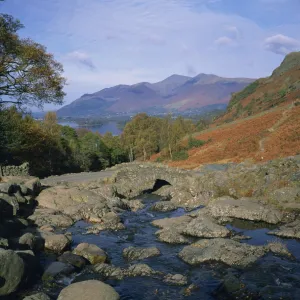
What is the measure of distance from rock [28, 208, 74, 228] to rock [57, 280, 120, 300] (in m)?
12.5

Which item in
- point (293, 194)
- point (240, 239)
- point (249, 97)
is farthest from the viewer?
point (249, 97)

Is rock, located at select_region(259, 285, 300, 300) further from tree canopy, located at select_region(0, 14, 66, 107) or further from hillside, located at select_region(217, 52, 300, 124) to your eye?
hillside, located at select_region(217, 52, 300, 124)

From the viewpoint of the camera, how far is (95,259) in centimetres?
1958

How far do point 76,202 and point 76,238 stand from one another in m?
8.06

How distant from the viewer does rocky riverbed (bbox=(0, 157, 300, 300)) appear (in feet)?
51.9

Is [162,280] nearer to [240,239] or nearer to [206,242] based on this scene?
[206,242]

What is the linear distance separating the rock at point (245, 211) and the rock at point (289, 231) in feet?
5.46

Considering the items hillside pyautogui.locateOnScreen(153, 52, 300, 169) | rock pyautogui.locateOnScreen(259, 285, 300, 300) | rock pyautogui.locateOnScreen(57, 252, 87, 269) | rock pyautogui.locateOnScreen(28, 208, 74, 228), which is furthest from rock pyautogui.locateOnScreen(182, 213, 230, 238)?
hillside pyautogui.locateOnScreen(153, 52, 300, 169)

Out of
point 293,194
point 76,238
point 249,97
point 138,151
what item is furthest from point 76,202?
point 249,97

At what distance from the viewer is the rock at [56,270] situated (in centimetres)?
1712

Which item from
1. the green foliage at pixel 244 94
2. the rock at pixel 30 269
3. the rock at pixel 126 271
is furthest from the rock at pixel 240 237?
the green foliage at pixel 244 94

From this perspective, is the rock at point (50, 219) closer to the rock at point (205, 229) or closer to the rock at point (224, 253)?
the rock at point (205, 229)

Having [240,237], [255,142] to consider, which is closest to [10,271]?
[240,237]

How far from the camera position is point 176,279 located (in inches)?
664
